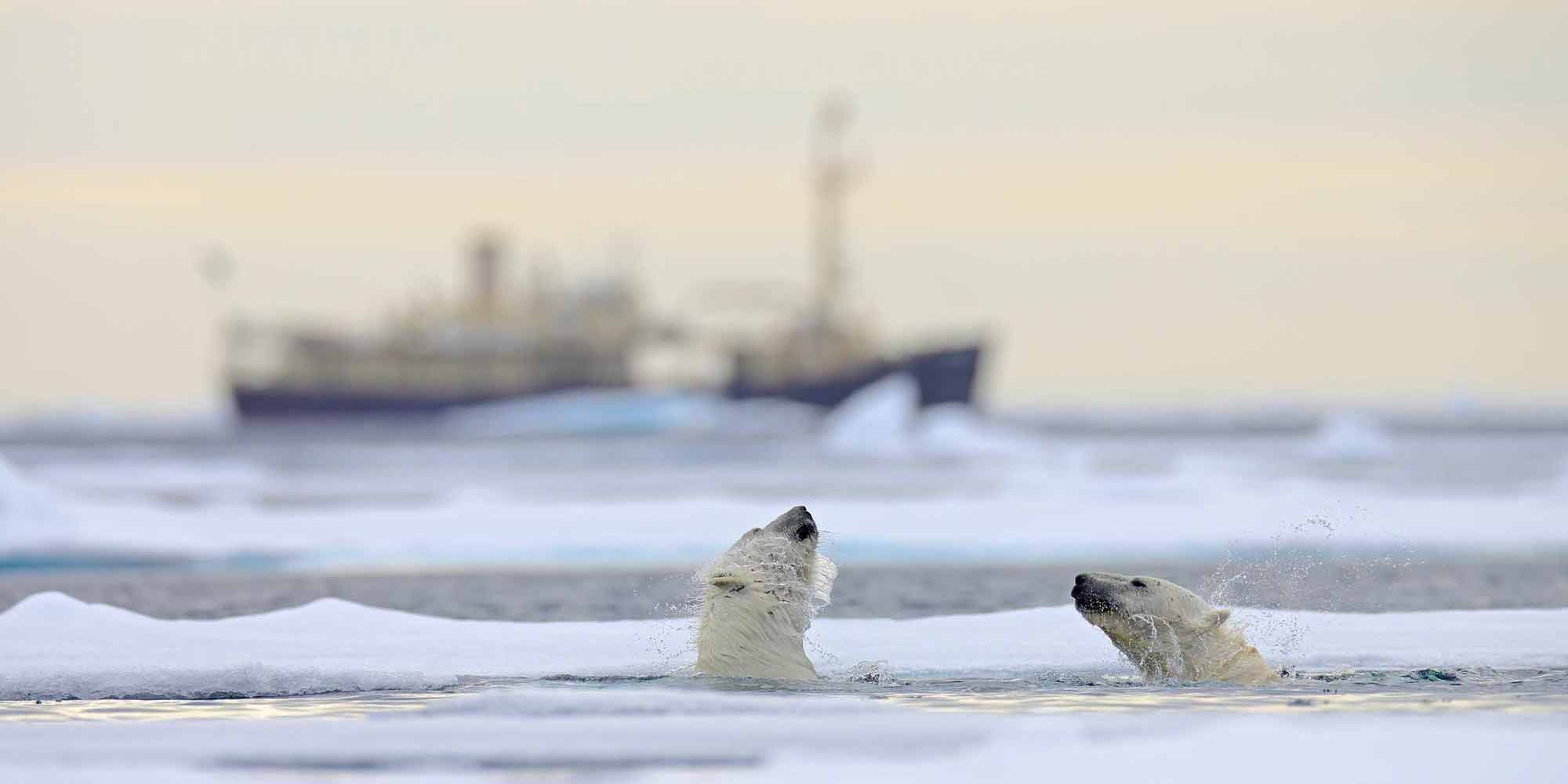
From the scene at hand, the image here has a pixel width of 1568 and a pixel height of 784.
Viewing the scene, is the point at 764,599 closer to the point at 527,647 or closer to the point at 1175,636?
the point at 1175,636

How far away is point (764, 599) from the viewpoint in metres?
8.58

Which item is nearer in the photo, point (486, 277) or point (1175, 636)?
point (1175, 636)

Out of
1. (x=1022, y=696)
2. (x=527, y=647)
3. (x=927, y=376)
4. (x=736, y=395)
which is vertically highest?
(x=736, y=395)

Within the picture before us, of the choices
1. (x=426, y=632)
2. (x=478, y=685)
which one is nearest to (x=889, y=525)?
(x=426, y=632)

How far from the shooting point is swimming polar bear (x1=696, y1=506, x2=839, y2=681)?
→ 27.9 feet

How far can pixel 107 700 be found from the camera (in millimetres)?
8688

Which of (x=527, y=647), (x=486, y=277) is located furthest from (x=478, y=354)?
(x=527, y=647)

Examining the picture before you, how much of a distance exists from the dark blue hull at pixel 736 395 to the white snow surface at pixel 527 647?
63793mm

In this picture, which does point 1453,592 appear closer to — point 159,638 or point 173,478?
point 159,638

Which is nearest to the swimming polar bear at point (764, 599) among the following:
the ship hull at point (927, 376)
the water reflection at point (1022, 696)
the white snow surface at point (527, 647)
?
the water reflection at point (1022, 696)

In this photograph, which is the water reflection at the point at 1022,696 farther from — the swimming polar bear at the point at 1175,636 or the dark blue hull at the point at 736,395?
the dark blue hull at the point at 736,395

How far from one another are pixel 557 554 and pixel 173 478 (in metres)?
21.1

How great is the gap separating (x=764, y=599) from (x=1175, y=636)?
1847mm

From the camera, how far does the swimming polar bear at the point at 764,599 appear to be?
850 cm
